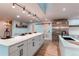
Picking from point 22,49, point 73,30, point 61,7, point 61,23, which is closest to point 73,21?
point 73,30

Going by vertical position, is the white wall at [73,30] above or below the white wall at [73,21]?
below

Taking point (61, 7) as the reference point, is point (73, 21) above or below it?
below

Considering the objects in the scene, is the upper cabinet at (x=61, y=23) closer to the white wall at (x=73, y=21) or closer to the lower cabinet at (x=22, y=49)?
the white wall at (x=73, y=21)

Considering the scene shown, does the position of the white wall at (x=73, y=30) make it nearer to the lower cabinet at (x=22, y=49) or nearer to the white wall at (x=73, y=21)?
the white wall at (x=73, y=21)

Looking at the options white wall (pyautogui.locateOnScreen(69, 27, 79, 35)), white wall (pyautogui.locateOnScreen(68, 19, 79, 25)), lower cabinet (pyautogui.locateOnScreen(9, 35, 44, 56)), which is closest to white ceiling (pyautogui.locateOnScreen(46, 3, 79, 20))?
lower cabinet (pyautogui.locateOnScreen(9, 35, 44, 56))

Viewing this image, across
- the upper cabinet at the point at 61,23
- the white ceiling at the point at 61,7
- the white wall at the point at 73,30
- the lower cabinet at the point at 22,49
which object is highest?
the white ceiling at the point at 61,7

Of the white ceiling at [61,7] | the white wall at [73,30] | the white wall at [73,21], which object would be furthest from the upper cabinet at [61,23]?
the white ceiling at [61,7]

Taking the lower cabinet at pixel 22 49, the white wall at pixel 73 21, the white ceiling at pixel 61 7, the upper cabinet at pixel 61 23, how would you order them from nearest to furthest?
1. the lower cabinet at pixel 22 49
2. the white ceiling at pixel 61 7
3. the white wall at pixel 73 21
4. the upper cabinet at pixel 61 23

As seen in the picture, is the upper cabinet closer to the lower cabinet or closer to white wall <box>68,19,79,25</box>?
white wall <box>68,19,79,25</box>

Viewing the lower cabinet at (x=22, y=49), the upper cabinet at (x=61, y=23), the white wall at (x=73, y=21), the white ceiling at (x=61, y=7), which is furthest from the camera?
the upper cabinet at (x=61, y=23)

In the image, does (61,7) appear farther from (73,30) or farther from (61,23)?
(73,30)

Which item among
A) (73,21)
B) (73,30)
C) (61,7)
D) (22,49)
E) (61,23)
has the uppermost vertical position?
(61,7)

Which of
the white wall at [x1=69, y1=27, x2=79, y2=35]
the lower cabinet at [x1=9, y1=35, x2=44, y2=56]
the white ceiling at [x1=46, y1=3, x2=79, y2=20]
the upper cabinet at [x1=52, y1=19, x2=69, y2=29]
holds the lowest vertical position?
the lower cabinet at [x1=9, y1=35, x2=44, y2=56]

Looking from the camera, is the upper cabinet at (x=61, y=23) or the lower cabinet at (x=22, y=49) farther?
the upper cabinet at (x=61, y=23)
